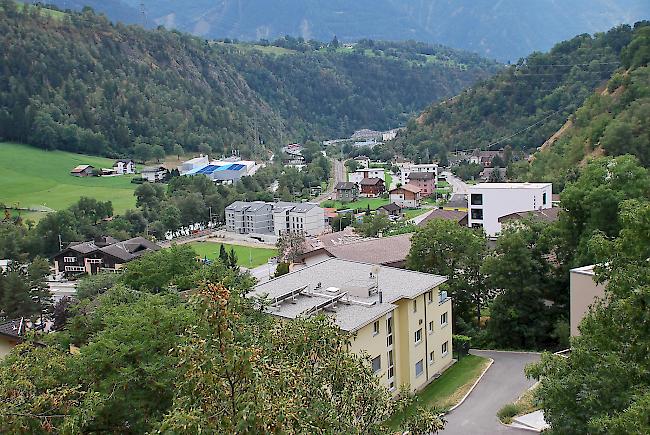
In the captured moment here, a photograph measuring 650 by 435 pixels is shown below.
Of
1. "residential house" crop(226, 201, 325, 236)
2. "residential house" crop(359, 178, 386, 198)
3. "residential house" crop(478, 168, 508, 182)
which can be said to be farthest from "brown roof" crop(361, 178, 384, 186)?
"residential house" crop(226, 201, 325, 236)

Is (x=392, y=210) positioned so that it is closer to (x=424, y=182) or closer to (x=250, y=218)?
(x=424, y=182)

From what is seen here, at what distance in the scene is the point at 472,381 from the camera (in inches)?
672

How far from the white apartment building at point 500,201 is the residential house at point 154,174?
140 feet

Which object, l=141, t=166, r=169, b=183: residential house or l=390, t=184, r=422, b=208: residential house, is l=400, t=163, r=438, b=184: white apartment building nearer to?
l=390, t=184, r=422, b=208: residential house

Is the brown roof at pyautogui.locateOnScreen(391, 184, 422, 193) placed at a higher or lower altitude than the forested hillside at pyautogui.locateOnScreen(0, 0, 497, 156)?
lower

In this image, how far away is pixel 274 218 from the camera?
56.5 meters

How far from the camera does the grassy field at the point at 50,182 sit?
63.3 meters

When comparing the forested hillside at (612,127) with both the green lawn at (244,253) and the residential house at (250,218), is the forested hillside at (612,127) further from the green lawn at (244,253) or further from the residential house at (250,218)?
the residential house at (250,218)

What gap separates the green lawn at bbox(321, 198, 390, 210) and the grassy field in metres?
17.6

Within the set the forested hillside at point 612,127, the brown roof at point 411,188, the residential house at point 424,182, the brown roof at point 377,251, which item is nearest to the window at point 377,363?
the brown roof at point 377,251

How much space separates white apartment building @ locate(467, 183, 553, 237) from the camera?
1549 inches

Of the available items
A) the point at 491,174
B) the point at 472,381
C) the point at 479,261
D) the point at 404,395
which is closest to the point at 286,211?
the point at 491,174

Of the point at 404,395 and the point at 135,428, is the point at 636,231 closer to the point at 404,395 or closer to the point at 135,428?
the point at 404,395

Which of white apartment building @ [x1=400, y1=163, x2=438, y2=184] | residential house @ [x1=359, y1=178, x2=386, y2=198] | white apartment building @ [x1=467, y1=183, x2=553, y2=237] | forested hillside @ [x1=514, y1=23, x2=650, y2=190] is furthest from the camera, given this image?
white apartment building @ [x1=400, y1=163, x2=438, y2=184]
